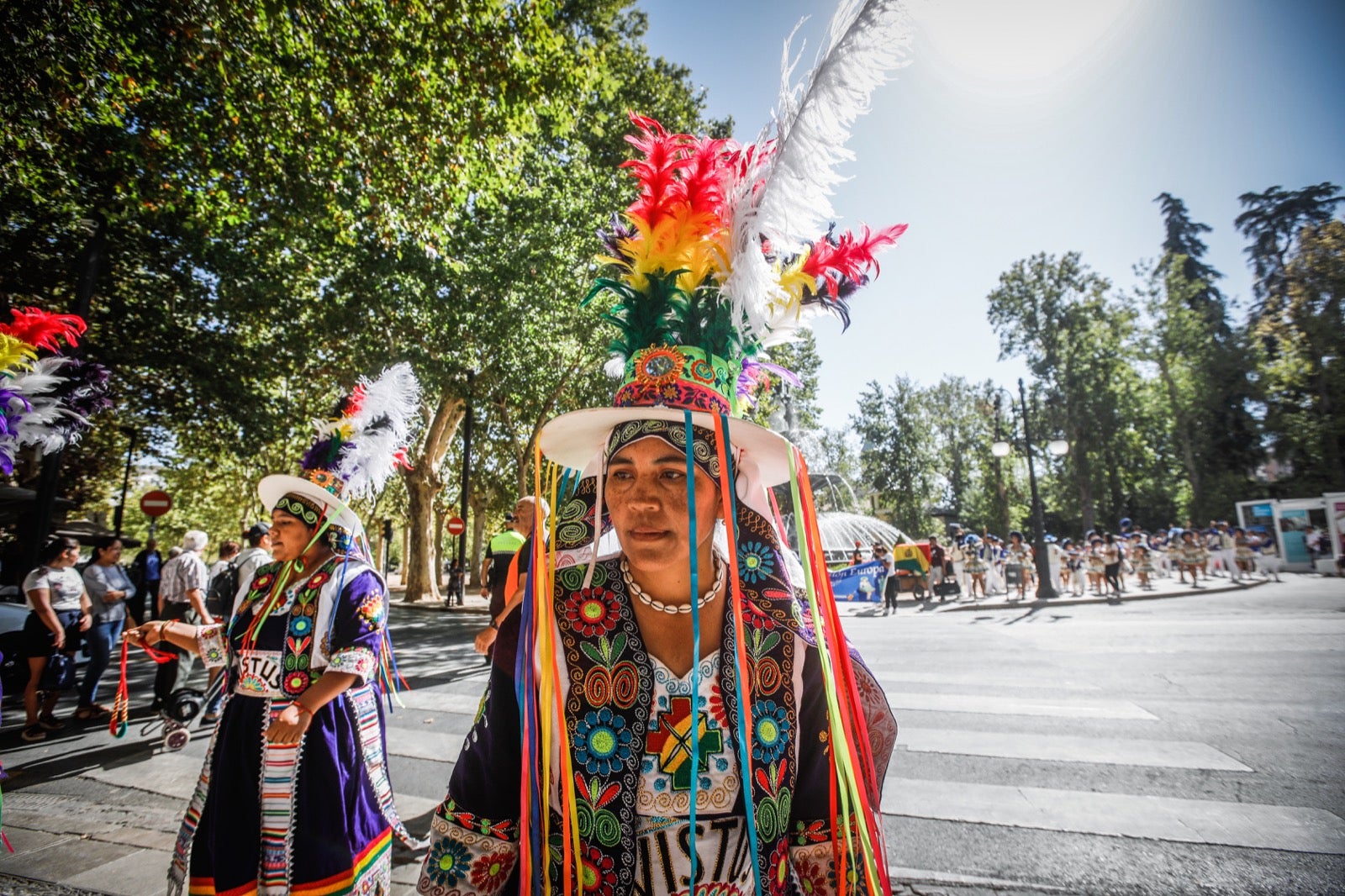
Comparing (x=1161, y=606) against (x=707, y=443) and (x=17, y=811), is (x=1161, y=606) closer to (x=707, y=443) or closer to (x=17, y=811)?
(x=707, y=443)

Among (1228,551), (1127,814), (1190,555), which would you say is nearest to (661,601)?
(1127,814)

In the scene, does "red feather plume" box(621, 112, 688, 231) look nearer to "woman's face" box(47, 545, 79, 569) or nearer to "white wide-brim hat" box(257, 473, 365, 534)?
"white wide-brim hat" box(257, 473, 365, 534)

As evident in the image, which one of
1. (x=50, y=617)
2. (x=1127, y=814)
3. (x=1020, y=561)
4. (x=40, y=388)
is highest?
(x=40, y=388)

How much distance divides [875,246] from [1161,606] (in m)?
17.5

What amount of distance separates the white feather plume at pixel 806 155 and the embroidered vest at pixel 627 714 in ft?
3.06

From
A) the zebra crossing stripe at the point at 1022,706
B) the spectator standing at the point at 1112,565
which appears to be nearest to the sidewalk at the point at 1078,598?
the spectator standing at the point at 1112,565

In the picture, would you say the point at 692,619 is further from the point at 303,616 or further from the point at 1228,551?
the point at 1228,551

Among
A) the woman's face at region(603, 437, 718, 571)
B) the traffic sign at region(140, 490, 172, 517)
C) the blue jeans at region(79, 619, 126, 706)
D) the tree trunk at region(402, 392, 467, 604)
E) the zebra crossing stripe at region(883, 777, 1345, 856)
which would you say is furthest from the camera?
the tree trunk at region(402, 392, 467, 604)

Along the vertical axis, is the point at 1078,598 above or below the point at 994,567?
below

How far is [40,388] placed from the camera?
3.44m

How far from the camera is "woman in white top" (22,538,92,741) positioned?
21.0 ft

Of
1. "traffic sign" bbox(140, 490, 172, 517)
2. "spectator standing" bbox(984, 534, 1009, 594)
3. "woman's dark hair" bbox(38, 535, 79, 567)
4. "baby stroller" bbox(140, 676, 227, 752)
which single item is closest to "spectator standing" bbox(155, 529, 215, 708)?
"woman's dark hair" bbox(38, 535, 79, 567)

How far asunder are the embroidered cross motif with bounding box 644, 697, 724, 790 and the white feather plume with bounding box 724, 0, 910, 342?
115cm

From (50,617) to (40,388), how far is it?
462 cm
